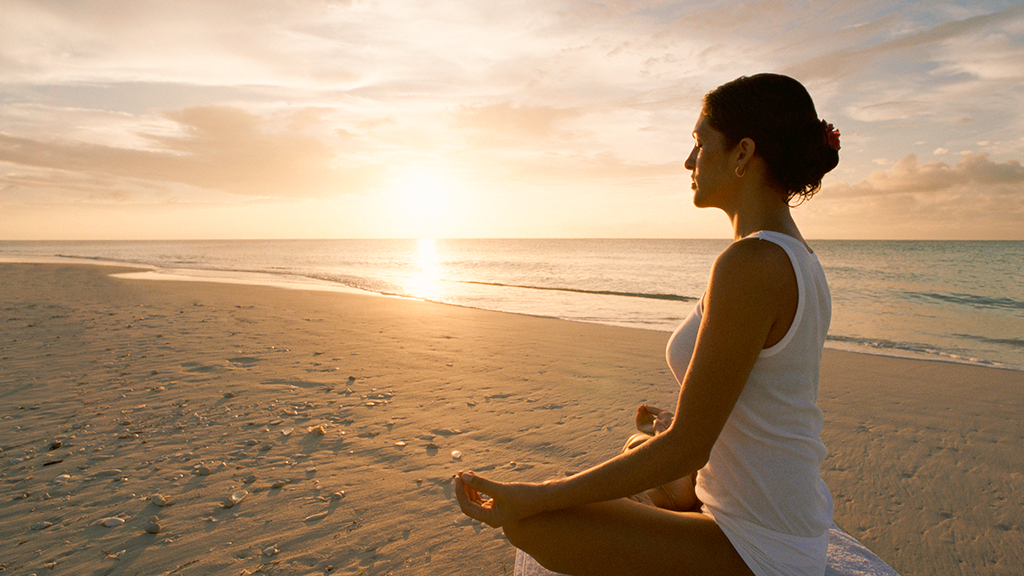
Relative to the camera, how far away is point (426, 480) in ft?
13.4

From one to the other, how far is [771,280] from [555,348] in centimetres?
790

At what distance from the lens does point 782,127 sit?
1.66 m

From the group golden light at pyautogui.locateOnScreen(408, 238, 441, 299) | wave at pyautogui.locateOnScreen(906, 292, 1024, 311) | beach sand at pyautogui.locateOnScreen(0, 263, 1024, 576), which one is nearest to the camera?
beach sand at pyautogui.locateOnScreen(0, 263, 1024, 576)

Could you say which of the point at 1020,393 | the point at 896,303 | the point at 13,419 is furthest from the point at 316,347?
the point at 896,303

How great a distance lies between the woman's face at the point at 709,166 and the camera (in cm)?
181

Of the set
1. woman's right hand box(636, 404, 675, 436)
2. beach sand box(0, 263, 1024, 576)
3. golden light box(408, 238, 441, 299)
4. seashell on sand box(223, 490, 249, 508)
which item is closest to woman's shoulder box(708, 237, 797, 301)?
woman's right hand box(636, 404, 675, 436)

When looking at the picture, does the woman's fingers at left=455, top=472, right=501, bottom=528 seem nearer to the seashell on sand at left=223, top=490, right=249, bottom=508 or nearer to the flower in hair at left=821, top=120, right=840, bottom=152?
the flower in hair at left=821, top=120, right=840, bottom=152

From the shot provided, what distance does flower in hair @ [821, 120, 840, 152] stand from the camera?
1714 mm

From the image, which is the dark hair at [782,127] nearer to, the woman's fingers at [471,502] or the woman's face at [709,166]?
the woman's face at [709,166]

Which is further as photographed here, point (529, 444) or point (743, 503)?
point (529, 444)

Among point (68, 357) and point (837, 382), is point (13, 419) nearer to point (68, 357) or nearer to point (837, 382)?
point (68, 357)

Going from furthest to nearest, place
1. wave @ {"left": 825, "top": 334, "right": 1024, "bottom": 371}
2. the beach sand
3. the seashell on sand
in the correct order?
wave @ {"left": 825, "top": 334, "right": 1024, "bottom": 371}
the seashell on sand
the beach sand

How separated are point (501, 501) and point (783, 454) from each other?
3.13 ft

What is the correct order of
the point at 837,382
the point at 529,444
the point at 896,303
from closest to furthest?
the point at 529,444, the point at 837,382, the point at 896,303
